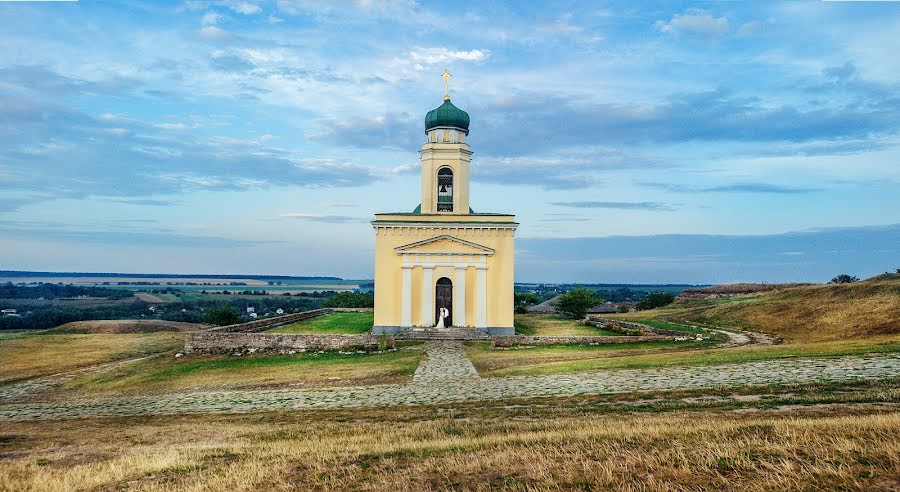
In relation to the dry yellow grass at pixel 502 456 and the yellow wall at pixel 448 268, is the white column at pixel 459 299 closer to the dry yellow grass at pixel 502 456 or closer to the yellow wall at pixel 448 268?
the yellow wall at pixel 448 268

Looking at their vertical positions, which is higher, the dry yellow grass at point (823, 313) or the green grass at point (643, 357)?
the dry yellow grass at point (823, 313)

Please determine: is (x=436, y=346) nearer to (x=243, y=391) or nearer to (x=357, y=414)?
(x=243, y=391)

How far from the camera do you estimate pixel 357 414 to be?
1493cm

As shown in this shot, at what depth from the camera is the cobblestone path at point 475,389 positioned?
16172mm

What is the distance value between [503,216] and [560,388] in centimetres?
1837

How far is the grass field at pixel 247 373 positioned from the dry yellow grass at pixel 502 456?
27.1ft

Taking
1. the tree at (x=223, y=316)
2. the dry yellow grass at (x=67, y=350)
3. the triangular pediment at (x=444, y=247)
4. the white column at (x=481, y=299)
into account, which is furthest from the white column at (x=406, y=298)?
the dry yellow grass at (x=67, y=350)

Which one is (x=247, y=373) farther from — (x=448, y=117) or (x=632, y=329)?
(x=632, y=329)

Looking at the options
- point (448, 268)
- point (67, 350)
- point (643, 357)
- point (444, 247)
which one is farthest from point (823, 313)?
point (67, 350)

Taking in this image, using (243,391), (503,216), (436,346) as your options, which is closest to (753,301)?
(503,216)

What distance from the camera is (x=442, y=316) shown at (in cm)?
3362

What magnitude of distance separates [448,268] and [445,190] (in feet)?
17.8

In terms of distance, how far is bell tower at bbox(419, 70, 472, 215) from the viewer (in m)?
36.5

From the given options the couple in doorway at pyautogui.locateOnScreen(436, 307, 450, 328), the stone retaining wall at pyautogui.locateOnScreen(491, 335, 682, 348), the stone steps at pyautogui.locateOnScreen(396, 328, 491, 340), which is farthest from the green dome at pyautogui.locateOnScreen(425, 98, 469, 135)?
the stone retaining wall at pyautogui.locateOnScreen(491, 335, 682, 348)
